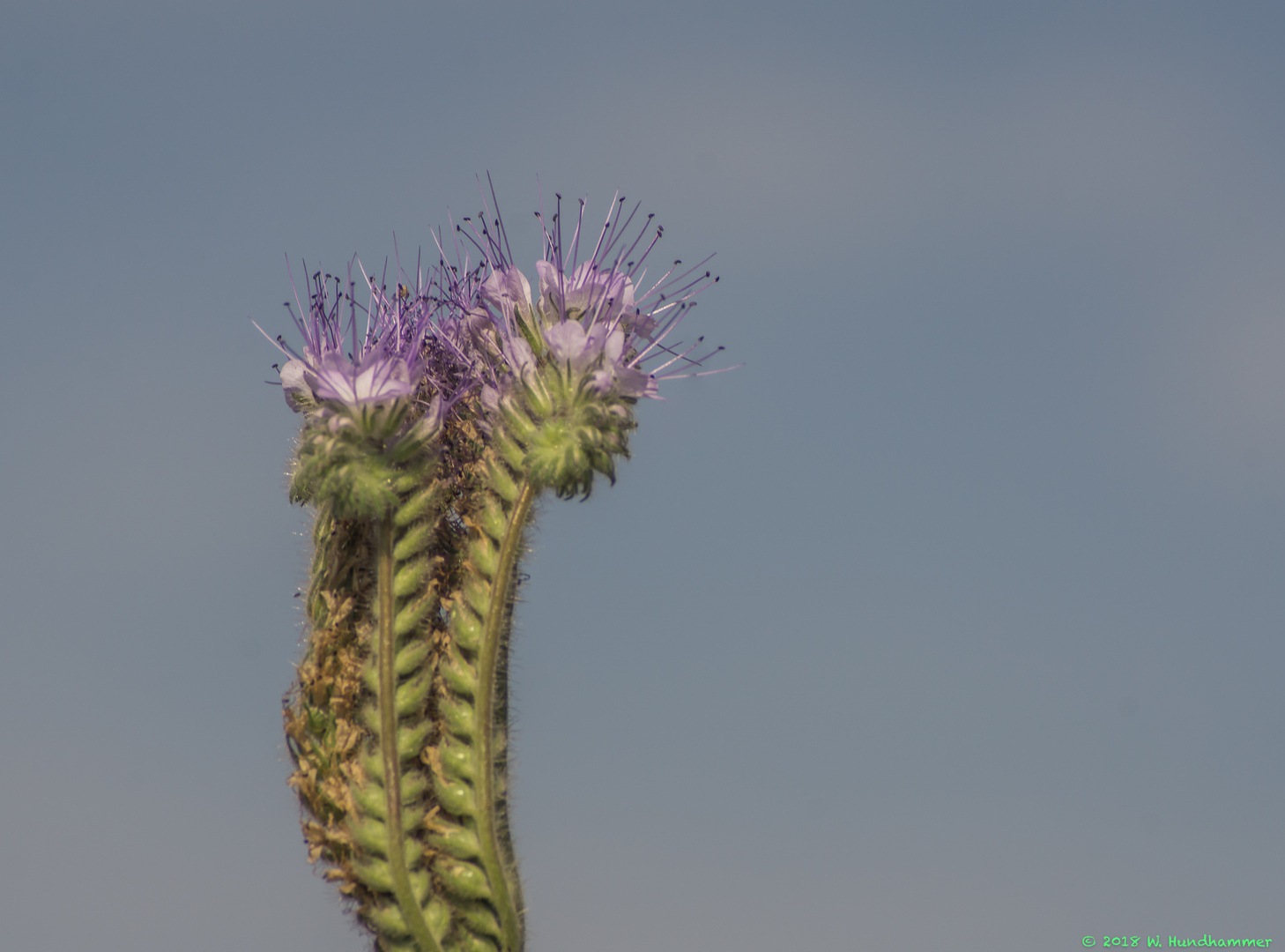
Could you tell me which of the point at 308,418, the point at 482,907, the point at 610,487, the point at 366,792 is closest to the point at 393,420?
the point at 308,418

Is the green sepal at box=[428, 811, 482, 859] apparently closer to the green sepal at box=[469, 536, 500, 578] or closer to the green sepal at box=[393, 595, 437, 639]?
the green sepal at box=[393, 595, 437, 639]

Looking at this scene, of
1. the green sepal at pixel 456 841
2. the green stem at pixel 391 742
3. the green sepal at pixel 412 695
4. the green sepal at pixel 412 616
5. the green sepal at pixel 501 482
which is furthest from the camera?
the green sepal at pixel 501 482

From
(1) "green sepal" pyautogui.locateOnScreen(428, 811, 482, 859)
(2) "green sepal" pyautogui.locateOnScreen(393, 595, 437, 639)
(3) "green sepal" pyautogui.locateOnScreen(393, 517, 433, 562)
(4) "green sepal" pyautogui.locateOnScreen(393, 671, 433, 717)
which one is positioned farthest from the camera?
(3) "green sepal" pyautogui.locateOnScreen(393, 517, 433, 562)

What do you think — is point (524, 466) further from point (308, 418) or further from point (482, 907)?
point (482, 907)

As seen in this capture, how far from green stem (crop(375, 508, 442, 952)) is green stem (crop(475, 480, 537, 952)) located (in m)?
0.42

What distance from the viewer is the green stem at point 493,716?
7.09m

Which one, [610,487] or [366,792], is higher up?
[610,487]

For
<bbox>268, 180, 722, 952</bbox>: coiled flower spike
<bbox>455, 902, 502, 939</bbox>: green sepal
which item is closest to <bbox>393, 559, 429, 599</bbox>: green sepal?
<bbox>268, 180, 722, 952</bbox>: coiled flower spike

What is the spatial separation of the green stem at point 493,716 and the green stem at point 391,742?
42 cm

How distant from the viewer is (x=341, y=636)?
25.1 ft

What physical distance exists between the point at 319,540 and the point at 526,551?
4.41 feet

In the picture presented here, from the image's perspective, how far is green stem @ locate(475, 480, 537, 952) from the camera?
7.09 m

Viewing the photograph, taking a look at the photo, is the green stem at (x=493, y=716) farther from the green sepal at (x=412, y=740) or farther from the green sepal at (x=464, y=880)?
the green sepal at (x=412, y=740)

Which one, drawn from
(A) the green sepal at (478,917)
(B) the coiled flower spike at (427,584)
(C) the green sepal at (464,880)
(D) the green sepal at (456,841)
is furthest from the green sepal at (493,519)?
(A) the green sepal at (478,917)
